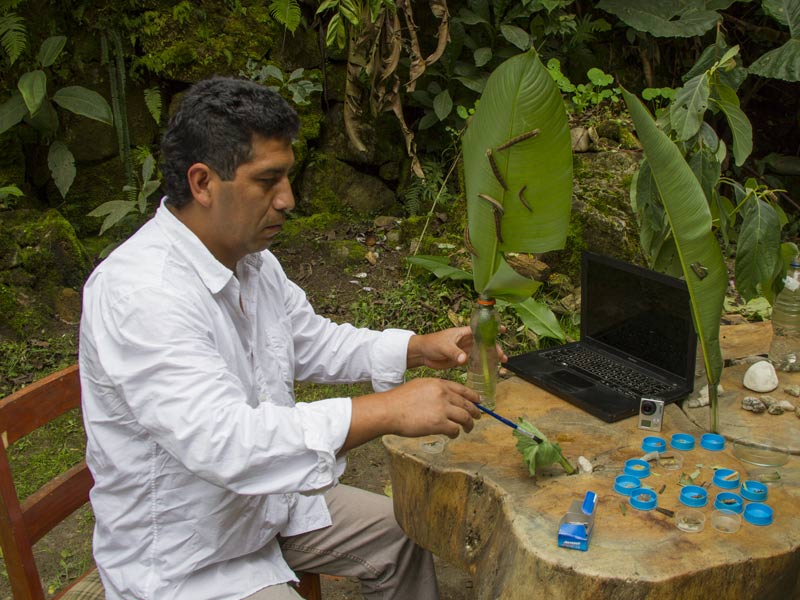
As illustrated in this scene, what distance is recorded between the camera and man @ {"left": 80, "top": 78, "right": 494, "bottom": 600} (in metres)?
1.54

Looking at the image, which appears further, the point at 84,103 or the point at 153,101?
the point at 153,101

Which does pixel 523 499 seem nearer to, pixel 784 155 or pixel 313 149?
pixel 313 149

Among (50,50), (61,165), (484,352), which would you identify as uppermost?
(50,50)

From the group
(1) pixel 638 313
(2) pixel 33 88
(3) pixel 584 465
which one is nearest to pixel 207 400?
(3) pixel 584 465

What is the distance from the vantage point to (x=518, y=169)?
73.7 inches

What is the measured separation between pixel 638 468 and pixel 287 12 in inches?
153

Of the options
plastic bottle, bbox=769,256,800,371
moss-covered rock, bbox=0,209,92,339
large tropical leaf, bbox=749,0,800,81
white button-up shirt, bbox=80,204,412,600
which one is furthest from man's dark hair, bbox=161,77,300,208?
large tropical leaf, bbox=749,0,800,81

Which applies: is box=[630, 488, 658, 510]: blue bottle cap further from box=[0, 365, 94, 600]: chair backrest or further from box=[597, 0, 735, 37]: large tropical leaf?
box=[597, 0, 735, 37]: large tropical leaf

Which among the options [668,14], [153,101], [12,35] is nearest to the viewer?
[12,35]

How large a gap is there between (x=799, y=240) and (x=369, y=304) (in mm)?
3408

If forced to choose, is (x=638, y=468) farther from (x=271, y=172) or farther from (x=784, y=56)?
(x=784, y=56)

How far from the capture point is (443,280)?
14.9ft

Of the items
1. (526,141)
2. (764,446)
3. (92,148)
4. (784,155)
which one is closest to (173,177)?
(526,141)

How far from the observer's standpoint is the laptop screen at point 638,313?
6.79ft
